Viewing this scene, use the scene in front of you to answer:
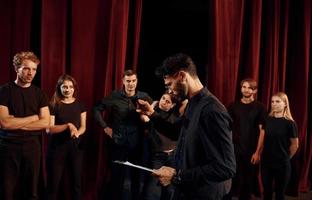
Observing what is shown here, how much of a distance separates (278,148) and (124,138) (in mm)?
1550

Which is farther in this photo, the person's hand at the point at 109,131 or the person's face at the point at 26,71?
the person's hand at the point at 109,131

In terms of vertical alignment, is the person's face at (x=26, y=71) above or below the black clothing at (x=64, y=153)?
above

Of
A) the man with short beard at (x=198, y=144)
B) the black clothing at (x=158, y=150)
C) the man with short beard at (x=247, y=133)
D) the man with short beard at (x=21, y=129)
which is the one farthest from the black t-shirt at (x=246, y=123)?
the man with short beard at (x=198, y=144)

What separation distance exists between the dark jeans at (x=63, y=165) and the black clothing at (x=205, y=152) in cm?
206

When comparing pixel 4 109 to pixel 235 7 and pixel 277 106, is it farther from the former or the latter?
pixel 235 7

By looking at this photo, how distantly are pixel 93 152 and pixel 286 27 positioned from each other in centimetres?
303

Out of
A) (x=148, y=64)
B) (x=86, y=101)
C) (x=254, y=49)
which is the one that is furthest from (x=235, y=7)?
(x=86, y=101)

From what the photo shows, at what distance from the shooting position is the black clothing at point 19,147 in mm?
3312

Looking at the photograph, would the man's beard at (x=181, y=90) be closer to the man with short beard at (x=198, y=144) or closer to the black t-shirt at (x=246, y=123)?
the man with short beard at (x=198, y=144)

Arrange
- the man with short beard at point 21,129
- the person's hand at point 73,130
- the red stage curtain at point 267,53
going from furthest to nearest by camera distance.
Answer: the red stage curtain at point 267,53
the person's hand at point 73,130
the man with short beard at point 21,129

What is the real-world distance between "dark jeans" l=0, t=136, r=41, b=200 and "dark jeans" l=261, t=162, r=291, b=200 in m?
2.21

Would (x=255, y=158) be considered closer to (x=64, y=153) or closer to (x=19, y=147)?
(x=64, y=153)

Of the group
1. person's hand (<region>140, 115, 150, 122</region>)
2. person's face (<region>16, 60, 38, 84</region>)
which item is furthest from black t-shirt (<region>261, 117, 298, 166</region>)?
person's face (<region>16, 60, 38, 84</region>)

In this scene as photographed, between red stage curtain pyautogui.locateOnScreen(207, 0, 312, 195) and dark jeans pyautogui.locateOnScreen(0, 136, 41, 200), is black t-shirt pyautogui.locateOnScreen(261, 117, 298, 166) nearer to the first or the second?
red stage curtain pyautogui.locateOnScreen(207, 0, 312, 195)
